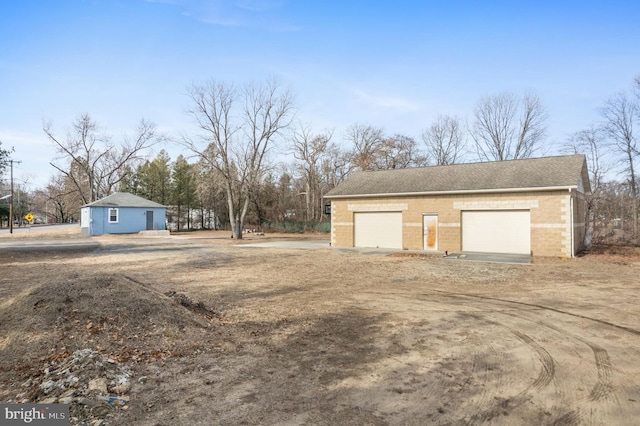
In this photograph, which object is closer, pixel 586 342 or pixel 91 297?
pixel 586 342

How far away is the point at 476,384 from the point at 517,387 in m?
0.41

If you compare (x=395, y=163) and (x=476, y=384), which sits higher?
(x=395, y=163)

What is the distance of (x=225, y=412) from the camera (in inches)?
134

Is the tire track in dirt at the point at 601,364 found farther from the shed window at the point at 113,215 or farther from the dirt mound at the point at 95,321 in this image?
the shed window at the point at 113,215

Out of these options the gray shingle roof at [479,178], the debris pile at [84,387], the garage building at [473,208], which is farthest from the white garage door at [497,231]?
the debris pile at [84,387]

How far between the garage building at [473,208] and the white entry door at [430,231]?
2.0 inches

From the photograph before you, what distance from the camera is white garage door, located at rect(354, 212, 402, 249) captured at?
20.5 m

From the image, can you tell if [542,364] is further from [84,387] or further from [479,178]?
[479,178]

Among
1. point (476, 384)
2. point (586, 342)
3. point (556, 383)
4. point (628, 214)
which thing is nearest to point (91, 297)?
point (476, 384)

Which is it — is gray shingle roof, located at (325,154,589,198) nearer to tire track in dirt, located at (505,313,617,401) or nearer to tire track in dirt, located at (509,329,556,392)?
tire track in dirt, located at (505,313,617,401)

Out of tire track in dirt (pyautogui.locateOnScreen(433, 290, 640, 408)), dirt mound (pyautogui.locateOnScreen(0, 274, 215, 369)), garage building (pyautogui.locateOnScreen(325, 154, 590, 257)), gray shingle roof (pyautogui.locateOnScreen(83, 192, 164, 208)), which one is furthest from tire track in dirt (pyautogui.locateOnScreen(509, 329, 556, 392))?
gray shingle roof (pyautogui.locateOnScreen(83, 192, 164, 208))

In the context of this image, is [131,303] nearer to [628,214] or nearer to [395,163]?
[628,214]

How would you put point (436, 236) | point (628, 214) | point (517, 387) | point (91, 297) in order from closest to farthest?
point (517, 387), point (91, 297), point (436, 236), point (628, 214)

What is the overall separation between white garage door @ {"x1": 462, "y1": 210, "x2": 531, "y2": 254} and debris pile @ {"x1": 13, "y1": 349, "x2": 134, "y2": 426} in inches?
670
